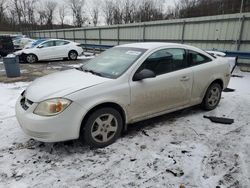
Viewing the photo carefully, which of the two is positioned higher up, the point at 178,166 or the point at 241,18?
the point at 241,18

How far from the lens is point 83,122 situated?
10.5ft

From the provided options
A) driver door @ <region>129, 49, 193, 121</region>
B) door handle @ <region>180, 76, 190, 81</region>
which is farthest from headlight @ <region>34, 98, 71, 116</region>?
door handle @ <region>180, 76, 190, 81</region>

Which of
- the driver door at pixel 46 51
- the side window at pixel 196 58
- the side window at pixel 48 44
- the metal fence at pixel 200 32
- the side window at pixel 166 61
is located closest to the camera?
the side window at pixel 166 61

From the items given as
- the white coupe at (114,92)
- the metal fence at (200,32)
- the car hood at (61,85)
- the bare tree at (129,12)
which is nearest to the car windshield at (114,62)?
the white coupe at (114,92)

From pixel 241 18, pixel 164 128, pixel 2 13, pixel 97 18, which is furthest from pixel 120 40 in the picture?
pixel 2 13

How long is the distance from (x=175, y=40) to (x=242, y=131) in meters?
9.14

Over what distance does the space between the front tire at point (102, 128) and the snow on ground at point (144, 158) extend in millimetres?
125

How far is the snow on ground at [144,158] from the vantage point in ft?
8.73

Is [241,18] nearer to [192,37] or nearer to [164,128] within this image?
[192,37]

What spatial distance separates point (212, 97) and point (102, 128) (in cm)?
279

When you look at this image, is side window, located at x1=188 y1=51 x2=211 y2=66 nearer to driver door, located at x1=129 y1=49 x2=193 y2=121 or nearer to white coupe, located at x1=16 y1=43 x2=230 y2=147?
white coupe, located at x1=16 y1=43 x2=230 y2=147

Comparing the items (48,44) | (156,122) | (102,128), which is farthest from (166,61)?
(48,44)

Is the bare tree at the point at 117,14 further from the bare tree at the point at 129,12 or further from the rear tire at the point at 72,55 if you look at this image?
the rear tire at the point at 72,55

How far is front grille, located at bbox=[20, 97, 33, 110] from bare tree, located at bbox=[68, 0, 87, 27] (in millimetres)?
49042
